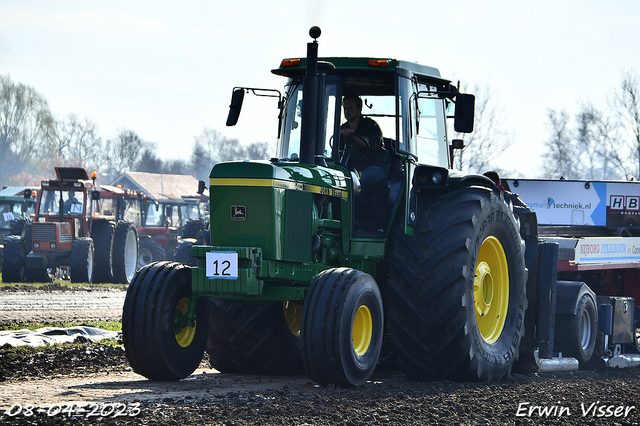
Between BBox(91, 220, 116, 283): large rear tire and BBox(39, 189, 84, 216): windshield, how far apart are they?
0.63 metres

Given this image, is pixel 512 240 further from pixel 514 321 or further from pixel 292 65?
pixel 292 65

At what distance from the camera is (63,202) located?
904 inches

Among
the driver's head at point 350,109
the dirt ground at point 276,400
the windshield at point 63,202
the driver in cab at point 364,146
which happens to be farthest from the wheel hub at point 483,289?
the windshield at point 63,202

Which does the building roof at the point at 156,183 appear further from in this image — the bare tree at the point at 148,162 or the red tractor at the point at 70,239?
the red tractor at the point at 70,239

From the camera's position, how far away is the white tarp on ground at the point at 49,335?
9617 millimetres

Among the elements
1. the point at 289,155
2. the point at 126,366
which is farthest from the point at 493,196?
the point at 126,366

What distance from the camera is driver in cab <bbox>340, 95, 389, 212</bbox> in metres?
7.89

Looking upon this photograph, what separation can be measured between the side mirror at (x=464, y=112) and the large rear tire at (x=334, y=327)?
1723 millimetres

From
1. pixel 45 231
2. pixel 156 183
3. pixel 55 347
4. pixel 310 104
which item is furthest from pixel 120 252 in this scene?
pixel 156 183

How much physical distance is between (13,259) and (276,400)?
17.9 metres

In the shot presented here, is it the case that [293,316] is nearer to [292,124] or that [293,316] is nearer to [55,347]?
[292,124]

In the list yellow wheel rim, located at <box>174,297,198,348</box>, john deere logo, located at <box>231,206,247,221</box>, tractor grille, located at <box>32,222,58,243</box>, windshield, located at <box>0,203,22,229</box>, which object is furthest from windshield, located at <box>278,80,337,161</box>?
windshield, located at <box>0,203,22,229</box>

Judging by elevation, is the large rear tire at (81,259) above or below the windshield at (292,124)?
below

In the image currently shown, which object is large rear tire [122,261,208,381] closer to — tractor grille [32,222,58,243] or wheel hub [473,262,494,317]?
wheel hub [473,262,494,317]
